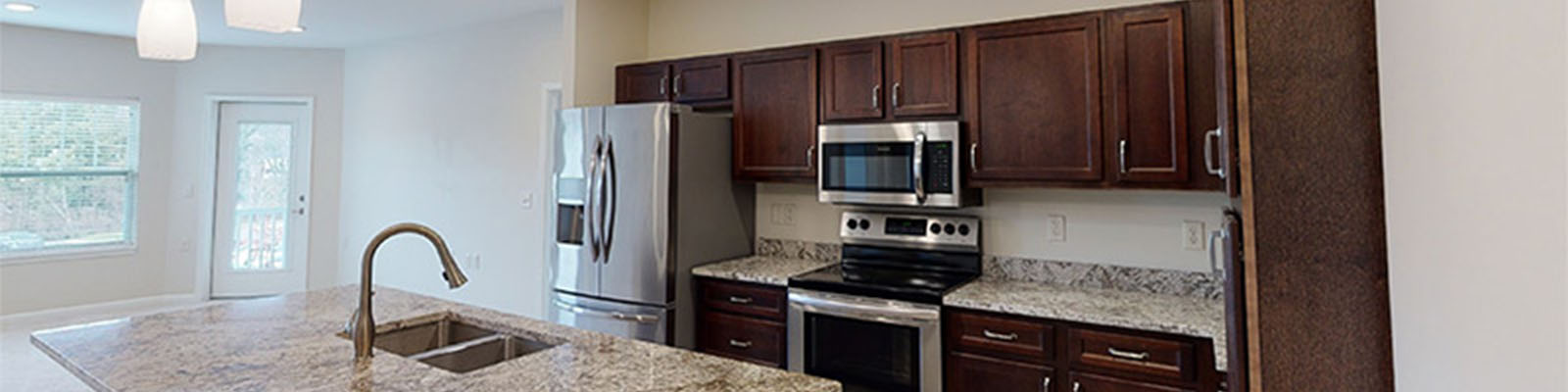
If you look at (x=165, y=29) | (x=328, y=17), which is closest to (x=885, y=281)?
(x=165, y=29)

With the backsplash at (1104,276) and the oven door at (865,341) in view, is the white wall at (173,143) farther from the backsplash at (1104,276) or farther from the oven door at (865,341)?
the backsplash at (1104,276)

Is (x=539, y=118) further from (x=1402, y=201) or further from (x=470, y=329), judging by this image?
(x=1402, y=201)

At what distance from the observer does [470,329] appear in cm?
197

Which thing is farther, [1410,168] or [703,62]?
[703,62]

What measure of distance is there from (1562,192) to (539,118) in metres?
4.44

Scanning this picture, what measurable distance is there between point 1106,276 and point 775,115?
1.56 m

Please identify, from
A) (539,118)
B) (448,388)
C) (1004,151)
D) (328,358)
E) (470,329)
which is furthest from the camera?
(539,118)

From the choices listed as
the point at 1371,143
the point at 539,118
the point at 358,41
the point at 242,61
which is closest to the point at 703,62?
the point at 539,118

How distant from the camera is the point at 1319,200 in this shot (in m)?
0.99

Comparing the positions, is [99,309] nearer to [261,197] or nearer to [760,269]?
[261,197]

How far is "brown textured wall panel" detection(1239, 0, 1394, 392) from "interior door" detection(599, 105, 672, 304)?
2.37 m

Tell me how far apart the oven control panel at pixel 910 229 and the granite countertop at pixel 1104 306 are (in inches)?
11.2

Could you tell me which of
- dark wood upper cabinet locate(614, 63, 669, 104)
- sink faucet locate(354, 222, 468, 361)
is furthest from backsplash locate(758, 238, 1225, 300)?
sink faucet locate(354, 222, 468, 361)

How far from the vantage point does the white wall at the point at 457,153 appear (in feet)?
14.5
